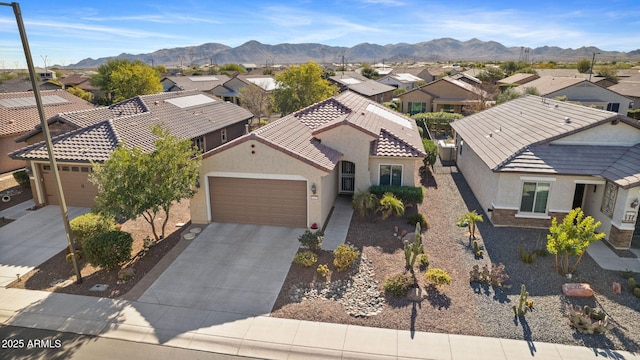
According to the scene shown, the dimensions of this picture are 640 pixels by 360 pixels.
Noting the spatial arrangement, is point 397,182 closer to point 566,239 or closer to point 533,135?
point 533,135

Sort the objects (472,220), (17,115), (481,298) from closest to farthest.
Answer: (481,298)
(472,220)
(17,115)

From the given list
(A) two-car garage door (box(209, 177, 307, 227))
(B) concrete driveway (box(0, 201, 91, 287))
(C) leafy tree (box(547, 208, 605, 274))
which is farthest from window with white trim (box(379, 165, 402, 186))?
(B) concrete driveway (box(0, 201, 91, 287))

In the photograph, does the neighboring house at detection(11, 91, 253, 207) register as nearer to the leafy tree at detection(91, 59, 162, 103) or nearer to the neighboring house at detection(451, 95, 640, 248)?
the neighboring house at detection(451, 95, 640, 248)

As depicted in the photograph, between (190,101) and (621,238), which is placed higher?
(190,101)

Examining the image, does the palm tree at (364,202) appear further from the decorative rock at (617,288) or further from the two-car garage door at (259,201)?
the decorative rock at (617,288)

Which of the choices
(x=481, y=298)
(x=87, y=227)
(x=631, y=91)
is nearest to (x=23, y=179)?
(x=87, y=227)

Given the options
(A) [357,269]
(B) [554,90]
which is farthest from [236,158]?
(B) [554,90]

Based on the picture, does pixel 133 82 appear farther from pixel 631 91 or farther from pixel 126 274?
pixel 631 91
